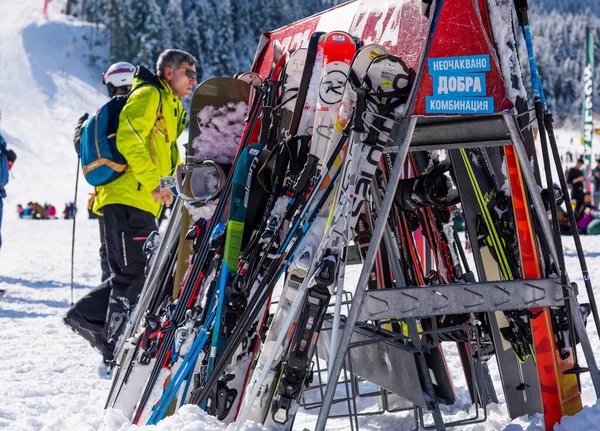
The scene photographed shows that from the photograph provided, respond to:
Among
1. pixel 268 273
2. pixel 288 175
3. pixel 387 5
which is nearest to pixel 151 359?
pixel 268 273

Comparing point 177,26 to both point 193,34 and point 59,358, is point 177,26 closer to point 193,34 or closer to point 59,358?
point 193,34

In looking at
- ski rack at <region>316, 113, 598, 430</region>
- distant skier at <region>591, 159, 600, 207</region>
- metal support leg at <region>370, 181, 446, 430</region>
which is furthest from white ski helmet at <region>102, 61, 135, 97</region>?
distant skier at <region>591, 159, 600, 207</region>

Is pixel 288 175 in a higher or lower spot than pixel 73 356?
higher

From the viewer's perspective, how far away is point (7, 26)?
8119 cm

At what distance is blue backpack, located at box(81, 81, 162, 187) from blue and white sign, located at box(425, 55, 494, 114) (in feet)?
9.16

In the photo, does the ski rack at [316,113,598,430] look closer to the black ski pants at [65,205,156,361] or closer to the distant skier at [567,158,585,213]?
the black ski pants at [65,205,156,361]

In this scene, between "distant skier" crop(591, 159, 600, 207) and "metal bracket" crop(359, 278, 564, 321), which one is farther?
"distant skier" crop(591, 159, 600, 207)

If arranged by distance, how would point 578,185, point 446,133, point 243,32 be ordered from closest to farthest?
point 446,133
point 578,185
point 243,32

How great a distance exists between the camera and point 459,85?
2490 mm

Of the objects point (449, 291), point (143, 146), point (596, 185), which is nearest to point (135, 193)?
point (143, 146)

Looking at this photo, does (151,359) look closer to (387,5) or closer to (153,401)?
(153,401)

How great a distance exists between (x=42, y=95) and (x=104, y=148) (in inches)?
2650

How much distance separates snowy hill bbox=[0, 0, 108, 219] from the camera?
4722 cm

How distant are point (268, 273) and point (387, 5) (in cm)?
119
